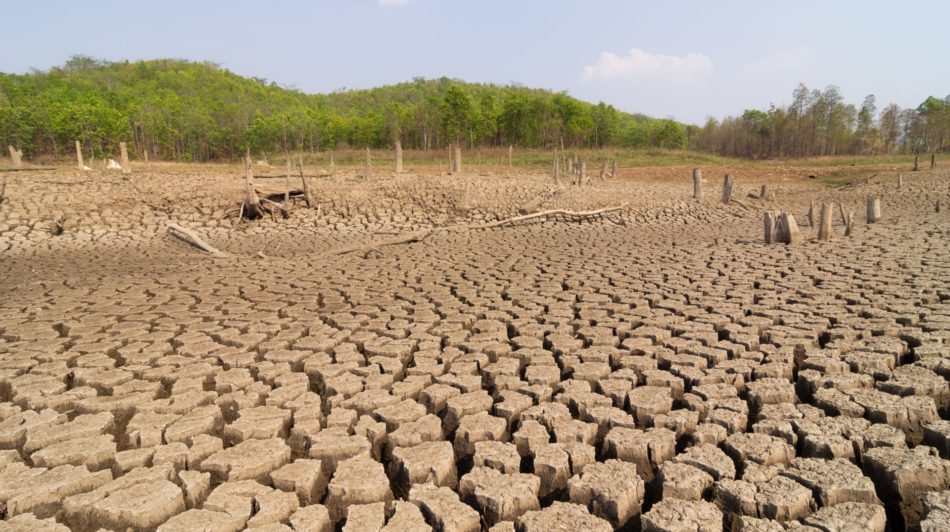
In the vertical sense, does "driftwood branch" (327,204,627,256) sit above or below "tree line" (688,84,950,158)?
below

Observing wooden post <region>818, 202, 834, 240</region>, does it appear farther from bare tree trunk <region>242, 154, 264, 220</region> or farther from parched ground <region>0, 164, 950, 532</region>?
bare tree trunk <region>242, 154, 264, 220</region>

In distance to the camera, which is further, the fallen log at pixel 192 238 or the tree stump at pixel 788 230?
the fallen log at pixel 192 238

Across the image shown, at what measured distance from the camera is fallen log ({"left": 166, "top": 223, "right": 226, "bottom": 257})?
8500 millimetres

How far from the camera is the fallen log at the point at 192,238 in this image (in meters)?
8.50

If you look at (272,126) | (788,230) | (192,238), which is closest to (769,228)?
(788,230)

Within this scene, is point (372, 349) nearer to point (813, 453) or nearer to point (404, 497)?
point (404, 497)

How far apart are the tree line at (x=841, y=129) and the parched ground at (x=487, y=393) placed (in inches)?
1490

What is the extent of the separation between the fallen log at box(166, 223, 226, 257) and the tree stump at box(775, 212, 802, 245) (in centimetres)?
855

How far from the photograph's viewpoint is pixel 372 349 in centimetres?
388

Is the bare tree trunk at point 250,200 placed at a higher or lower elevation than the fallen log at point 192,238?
higher

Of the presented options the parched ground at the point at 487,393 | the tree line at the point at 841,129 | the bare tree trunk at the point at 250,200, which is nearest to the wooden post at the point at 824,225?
the parched ground at the point at 487,393

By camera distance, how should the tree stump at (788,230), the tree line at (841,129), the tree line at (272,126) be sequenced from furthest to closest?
1. the tree line at (841,129)
2. the tree line at (272,126)
3. the tree stump at (788,230)

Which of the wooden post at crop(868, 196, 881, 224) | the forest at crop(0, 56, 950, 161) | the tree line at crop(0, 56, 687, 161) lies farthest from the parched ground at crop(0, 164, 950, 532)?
the forest at crop(0, 56, 950, 161)

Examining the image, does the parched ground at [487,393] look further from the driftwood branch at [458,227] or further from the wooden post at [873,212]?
the wooden post at [873,212]
